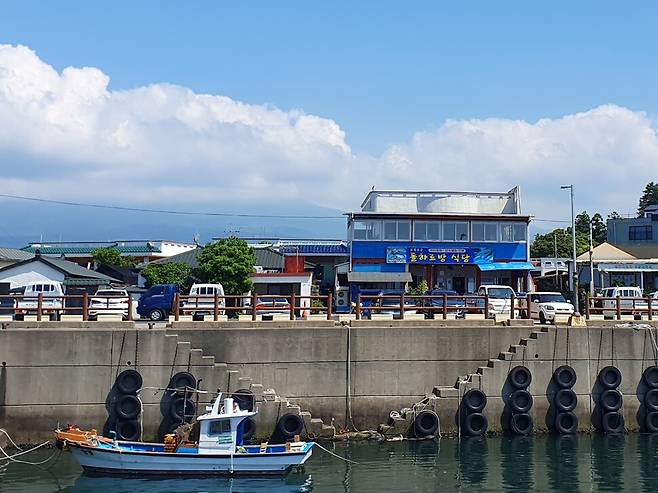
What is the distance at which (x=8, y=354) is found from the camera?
24.3 meters

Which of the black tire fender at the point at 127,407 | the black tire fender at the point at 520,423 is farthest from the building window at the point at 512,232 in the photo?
the black tire fender at the point at 127,407

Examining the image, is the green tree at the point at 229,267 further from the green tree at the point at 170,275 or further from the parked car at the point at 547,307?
the parked car at the point at 547,307

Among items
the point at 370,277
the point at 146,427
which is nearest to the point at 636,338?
the point at 146,427

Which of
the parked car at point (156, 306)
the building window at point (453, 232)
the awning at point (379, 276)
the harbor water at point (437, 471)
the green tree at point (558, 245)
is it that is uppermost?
the green tree at point (558, 245)

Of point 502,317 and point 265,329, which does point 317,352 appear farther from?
point 502,317

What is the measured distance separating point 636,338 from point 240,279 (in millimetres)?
30717

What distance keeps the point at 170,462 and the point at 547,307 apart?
1942cm

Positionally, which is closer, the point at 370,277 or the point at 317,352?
the point at 317,352

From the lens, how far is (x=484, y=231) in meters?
54.8

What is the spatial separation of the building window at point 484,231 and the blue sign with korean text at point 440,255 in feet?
3.40

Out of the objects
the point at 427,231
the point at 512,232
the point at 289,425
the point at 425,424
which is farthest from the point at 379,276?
the point at 289,425

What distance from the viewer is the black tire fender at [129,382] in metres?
24.5

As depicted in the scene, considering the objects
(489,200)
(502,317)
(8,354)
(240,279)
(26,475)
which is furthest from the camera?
(489,200)

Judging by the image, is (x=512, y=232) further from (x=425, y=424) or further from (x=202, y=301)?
(x=425, y=424)
